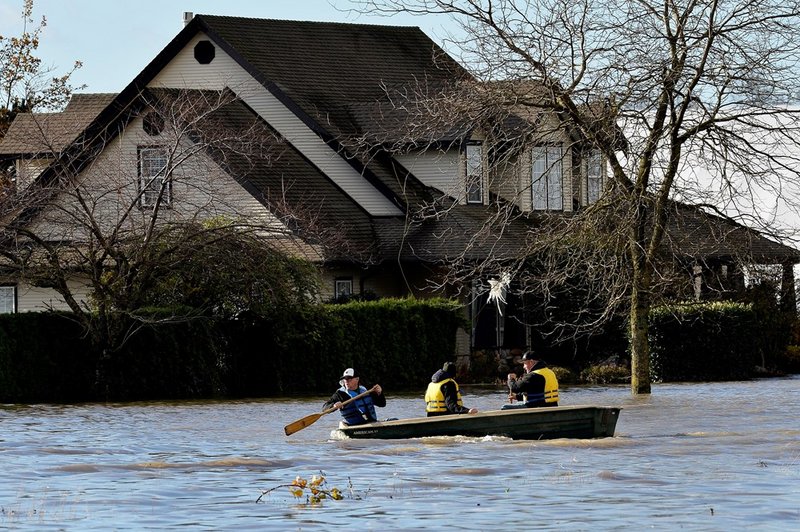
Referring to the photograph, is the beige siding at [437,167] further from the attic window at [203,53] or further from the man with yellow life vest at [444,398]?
the man with yellow life vest at [444,398]

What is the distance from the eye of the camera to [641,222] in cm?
3241

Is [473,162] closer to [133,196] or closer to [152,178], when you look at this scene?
[133,196]

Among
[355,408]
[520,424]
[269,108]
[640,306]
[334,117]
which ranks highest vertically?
[269,108]

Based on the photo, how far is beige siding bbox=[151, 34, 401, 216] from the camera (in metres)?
47.4

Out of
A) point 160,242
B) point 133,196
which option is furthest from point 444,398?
point 133,196

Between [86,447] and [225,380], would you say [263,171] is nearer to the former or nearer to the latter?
[225,380]

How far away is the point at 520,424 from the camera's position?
24344 millimetres

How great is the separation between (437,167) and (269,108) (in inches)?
218

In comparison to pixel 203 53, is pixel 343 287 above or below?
below

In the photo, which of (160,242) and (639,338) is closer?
(639,338)

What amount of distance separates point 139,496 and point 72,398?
17.3m

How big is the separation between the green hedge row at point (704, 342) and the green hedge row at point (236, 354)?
220 inches

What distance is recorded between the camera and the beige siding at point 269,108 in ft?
155

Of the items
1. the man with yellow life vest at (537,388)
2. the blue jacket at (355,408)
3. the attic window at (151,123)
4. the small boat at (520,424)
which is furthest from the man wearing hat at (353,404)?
the attic window at (151,123)
